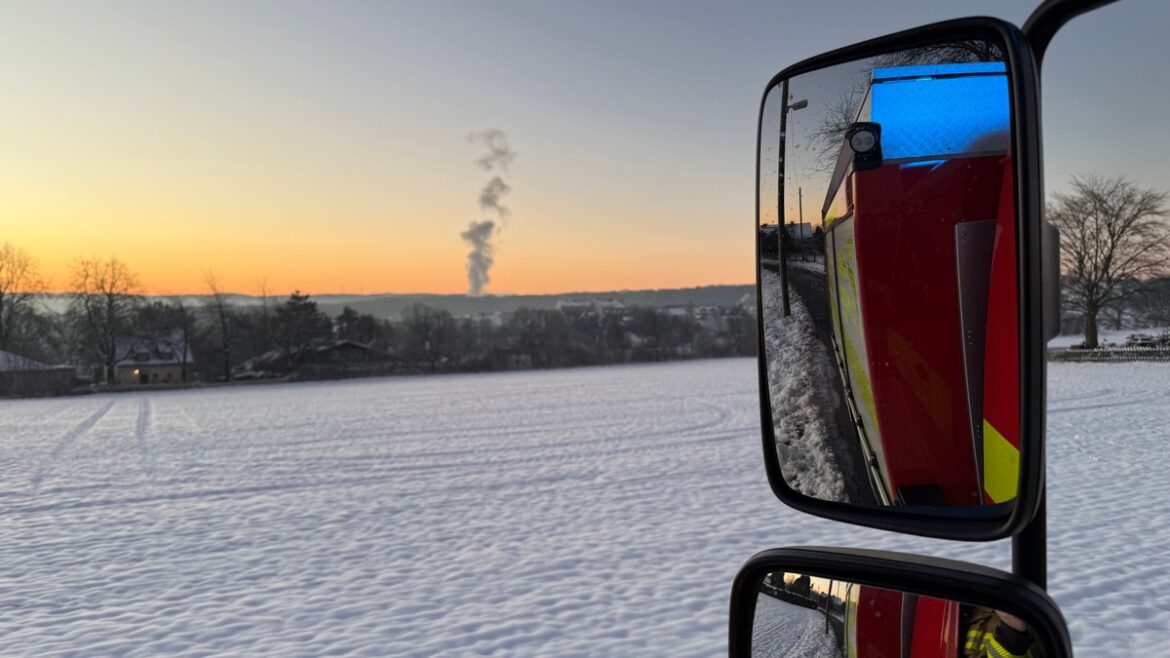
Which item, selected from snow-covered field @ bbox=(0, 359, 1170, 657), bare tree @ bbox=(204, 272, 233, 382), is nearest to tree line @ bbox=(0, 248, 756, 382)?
bare tree @ bbox=(204, 272, 233, 382)

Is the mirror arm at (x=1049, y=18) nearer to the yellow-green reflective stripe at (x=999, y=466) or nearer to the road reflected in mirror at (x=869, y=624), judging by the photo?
the yellow-green reflective stripe at (x=999, y=466)

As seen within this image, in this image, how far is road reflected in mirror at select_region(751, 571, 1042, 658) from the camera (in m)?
0.84

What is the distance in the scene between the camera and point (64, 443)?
21141 millimetres

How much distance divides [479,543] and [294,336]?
6299cm

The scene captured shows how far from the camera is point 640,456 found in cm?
1406

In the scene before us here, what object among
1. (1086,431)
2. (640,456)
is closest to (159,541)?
(640,456)

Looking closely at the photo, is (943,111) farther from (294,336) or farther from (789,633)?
(294,336)

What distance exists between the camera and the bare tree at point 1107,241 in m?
0.88

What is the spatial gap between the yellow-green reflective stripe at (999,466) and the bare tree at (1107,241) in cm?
21

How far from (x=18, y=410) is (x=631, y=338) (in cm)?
5046

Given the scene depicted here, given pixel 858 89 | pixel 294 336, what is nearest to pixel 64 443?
pixel 858 89

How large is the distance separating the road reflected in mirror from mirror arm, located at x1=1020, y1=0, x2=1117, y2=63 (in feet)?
2.14

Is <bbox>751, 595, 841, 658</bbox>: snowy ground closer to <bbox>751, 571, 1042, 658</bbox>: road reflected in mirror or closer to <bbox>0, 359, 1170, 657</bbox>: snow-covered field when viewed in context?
<bbox>751, 571, 1042, 658</bbox>: road reflected in mirror

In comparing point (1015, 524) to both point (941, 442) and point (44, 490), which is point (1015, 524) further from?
point (44, 490)
